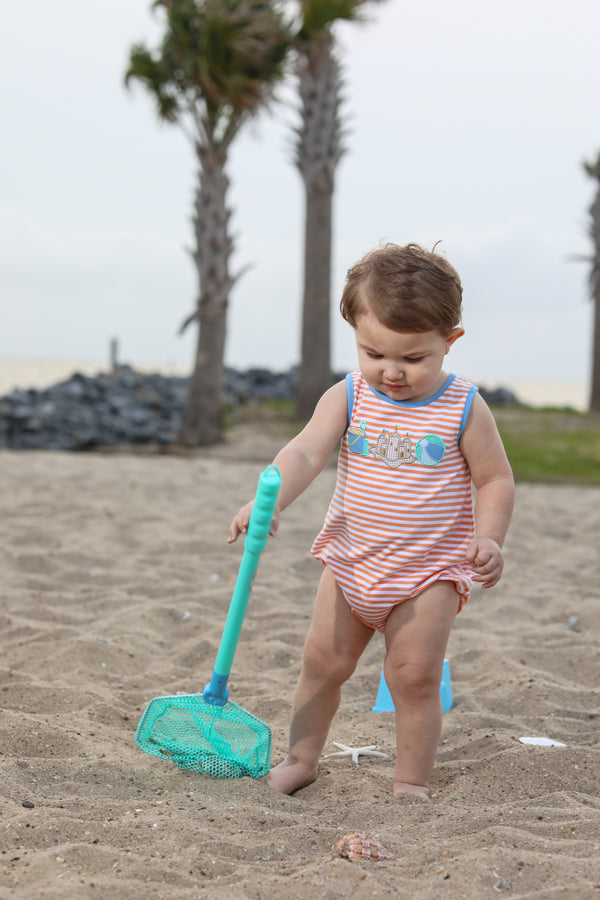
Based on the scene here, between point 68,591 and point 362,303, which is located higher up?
point 362,303

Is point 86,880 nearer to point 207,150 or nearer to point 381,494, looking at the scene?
point 381,494

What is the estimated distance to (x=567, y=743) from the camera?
2.69 m

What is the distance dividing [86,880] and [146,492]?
542 cm

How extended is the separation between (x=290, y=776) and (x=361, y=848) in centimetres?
54

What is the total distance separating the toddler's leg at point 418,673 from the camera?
2.25 metres

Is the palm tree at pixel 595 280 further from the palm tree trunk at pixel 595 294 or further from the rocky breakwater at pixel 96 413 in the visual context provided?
the rocky breakwater at pixel 96 413

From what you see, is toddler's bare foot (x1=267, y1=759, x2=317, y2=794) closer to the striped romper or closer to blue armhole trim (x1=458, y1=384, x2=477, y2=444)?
the striped romper

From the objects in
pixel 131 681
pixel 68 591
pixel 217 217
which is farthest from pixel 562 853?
pixel 217 217

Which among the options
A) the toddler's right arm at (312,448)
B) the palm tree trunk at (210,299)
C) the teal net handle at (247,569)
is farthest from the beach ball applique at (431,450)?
the palm tree trunk at (210,299)

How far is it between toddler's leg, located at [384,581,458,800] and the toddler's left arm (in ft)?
0.47

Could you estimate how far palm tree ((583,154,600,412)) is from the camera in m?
16.2

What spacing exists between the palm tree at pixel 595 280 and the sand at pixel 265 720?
11.2 metres

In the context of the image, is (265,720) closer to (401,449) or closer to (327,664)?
(327,664)

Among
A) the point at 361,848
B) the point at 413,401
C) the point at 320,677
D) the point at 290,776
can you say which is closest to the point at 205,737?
the point at 290,776
